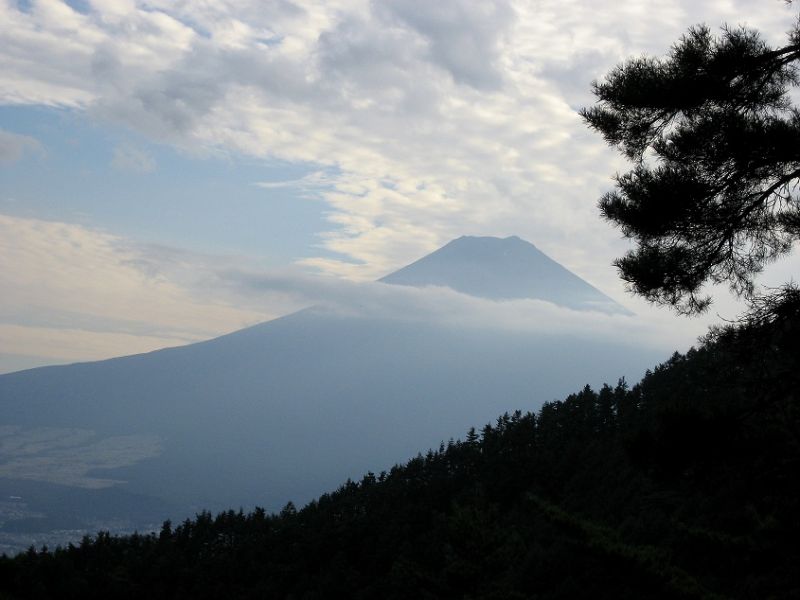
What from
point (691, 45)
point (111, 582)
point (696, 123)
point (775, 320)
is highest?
point (691, 45)

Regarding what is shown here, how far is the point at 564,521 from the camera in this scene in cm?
1005

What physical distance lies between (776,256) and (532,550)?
3520 cm

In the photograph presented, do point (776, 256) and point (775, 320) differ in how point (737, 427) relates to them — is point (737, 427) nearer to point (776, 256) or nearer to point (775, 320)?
point (775, 320)

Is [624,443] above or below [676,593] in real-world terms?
above

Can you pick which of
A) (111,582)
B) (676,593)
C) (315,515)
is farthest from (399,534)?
(676,593)

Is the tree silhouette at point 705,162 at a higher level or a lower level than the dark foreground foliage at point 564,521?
higher

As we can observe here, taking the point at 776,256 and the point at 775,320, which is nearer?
the point at 775,320

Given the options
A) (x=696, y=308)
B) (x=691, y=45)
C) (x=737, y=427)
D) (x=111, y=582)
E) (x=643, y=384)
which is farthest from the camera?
(x=643, y=384)

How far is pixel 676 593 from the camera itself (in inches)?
391

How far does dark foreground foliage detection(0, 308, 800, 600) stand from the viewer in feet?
27.5

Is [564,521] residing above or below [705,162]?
below

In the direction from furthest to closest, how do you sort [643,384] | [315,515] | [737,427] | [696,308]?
[315,515] < [643,384] < [696,308] < [737,427]

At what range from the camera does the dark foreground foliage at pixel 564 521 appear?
27.5ft

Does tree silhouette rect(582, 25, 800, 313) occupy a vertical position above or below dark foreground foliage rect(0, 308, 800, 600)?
above
